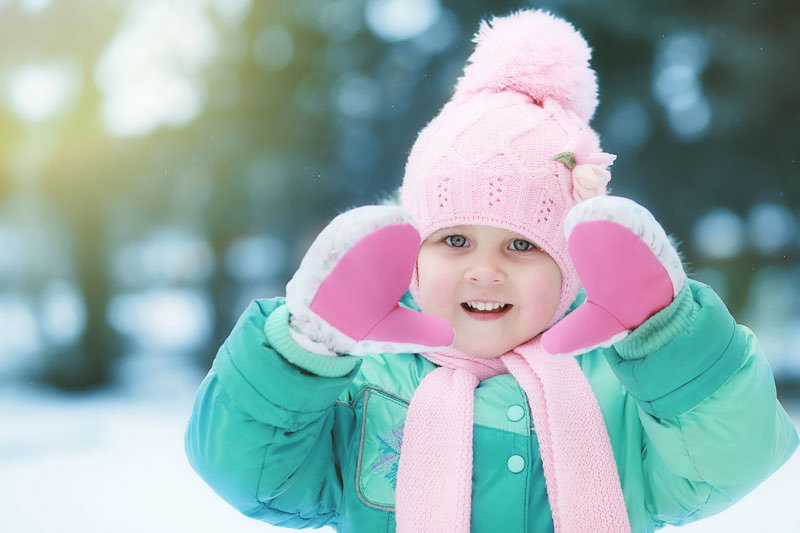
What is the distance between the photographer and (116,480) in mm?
1436

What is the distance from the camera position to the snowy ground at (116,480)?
124cm

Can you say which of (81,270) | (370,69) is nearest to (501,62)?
(370,69)

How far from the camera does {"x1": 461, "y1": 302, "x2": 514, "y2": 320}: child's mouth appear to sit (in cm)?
72

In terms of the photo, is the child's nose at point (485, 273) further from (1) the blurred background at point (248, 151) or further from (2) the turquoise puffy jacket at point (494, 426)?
(1) the blurred background at point (248, 151)

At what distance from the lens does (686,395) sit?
558 mm

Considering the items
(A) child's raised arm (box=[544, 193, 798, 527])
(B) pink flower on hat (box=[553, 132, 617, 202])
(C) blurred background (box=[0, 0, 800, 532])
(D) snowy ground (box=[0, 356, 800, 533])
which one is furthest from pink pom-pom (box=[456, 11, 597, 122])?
(C) blurred background (box=[0, 0, 800, 532])

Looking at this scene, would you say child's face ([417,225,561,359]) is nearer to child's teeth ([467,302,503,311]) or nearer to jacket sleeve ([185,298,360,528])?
child's teeth ([467,302,503,311])

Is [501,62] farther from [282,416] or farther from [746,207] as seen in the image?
[746,207]

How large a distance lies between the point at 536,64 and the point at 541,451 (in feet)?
1.39

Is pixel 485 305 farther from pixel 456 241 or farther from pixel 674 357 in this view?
pixel 674 357

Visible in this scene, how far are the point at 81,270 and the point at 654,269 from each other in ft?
6.93

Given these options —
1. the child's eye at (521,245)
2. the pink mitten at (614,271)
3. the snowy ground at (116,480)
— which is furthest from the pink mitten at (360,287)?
the snowy ground at (116,480)

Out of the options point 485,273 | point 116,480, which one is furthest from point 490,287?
point 116,480

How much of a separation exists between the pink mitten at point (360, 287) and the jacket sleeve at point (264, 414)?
0.03 m
